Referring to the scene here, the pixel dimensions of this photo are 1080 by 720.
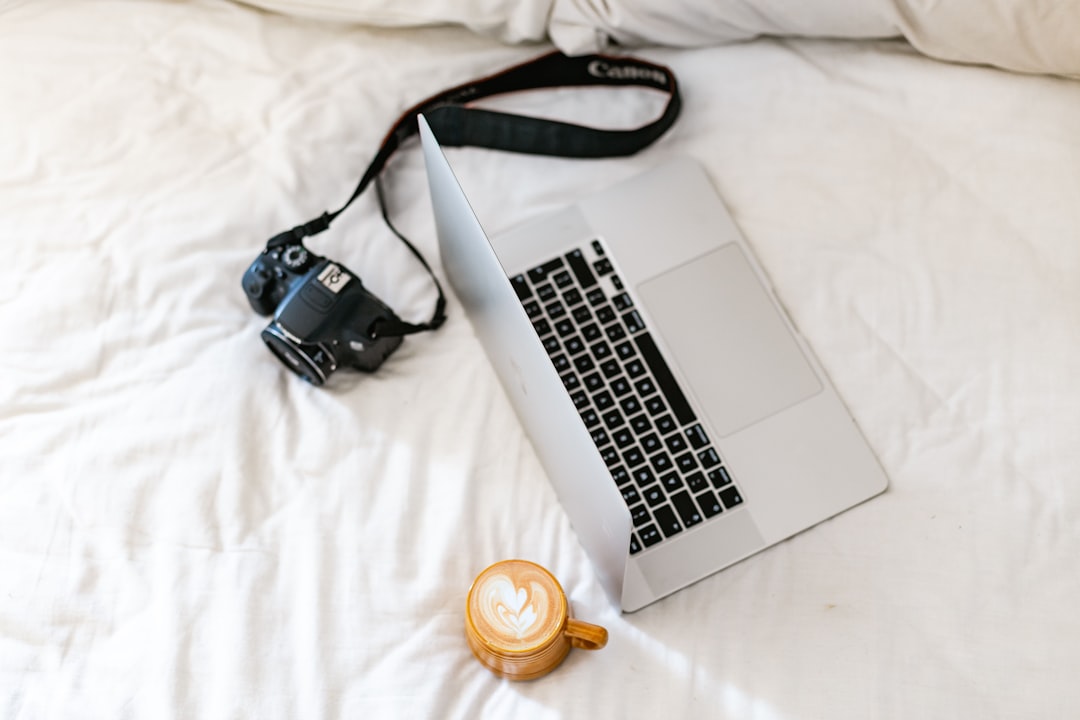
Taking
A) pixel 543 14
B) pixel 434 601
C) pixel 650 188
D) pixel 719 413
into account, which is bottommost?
pixel 434 601

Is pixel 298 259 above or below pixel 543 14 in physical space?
below

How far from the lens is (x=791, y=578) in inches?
34.8

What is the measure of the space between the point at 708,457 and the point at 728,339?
121 mm

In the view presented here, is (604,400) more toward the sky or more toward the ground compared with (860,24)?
more toward the ground

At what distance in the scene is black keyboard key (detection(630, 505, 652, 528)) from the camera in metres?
0.87

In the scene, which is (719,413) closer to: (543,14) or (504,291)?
(504,291)

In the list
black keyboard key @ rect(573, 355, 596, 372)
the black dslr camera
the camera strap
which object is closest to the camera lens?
the black dslr camera

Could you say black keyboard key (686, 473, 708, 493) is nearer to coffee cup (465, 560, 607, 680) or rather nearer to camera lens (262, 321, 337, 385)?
coffee cup (465, 560, 607, 680)

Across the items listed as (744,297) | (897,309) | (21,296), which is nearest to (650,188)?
(744,297)

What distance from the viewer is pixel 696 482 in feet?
2.93

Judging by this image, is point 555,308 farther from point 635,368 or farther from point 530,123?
point 530,123

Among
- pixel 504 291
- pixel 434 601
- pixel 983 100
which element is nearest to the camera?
pixel 504 291

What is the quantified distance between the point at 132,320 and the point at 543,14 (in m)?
0.53

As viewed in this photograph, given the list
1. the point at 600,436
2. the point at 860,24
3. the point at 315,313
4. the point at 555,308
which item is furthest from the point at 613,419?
the point at 860,24
